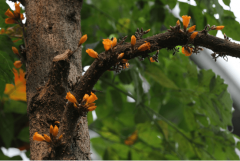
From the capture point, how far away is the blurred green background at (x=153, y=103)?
1468mm

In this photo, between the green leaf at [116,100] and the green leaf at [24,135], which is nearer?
the green leaf at [24,135]

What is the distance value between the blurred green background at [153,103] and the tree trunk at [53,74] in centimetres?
43

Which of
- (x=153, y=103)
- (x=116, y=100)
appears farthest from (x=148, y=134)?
(x=116, y=100)

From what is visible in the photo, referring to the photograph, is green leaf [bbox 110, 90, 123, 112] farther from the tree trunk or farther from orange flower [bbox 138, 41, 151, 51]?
orange flower [bbox 138, 41, 151, 51]

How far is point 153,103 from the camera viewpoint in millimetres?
1819

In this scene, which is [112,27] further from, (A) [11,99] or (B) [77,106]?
(B) [77,106]

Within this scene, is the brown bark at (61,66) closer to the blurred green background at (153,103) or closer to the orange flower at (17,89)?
the blurred green background at (153,103)

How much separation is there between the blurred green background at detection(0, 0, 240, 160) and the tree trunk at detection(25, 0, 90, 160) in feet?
1.42

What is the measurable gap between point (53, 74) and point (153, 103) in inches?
50.0

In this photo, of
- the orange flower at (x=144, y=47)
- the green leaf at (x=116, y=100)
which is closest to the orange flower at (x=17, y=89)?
the green leaf at (x=116, y=100)

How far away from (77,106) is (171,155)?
1446mm

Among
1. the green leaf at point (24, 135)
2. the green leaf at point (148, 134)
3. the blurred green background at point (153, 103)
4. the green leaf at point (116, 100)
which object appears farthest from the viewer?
the green leaf at point (148, 134)

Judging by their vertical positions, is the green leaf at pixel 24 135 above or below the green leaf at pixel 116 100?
below

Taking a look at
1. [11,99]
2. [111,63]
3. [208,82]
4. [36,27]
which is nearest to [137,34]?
[111,63]
